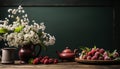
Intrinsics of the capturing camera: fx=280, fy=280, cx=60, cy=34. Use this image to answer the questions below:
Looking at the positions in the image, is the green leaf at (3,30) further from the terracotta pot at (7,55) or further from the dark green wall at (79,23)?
the dark green wall at (79,23)

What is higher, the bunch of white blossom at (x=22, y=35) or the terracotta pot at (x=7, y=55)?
the bunch of white blossom at (x=22, y=35)

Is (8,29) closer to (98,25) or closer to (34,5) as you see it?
(34,5)

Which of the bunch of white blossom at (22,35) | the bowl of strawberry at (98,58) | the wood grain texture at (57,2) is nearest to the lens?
the bowl of strawberry at (98,58)

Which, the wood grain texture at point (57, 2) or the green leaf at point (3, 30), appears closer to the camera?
the green leaf at point (3, 30)

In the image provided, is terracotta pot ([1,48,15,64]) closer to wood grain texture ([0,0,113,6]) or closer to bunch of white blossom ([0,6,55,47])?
bunch of white blossom ([0,6,55,47])

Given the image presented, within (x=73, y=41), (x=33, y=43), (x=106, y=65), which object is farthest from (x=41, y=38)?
(x=73, y=41)

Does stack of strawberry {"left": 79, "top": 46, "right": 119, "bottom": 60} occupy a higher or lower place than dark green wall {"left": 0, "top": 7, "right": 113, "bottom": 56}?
lower

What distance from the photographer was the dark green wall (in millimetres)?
4383

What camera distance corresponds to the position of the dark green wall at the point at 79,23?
14.4ft

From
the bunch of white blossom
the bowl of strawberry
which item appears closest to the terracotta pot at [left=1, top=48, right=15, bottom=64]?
the bunch of white blossom

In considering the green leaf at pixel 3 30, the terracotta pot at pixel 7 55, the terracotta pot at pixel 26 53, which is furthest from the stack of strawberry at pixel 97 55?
the green leaf at pixel 3 30

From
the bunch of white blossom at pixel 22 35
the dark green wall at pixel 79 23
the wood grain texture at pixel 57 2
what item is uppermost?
the wood grain texture at pixel 57 2

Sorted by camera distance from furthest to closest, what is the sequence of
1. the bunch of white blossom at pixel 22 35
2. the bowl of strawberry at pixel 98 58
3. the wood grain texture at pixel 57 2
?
the wood grain texture at pixel 57 2, the bunch of white blossom at pixel 22 35, the bowl of strawberry at pixel 98 58

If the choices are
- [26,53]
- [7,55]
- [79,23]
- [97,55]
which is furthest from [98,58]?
[79,23]
